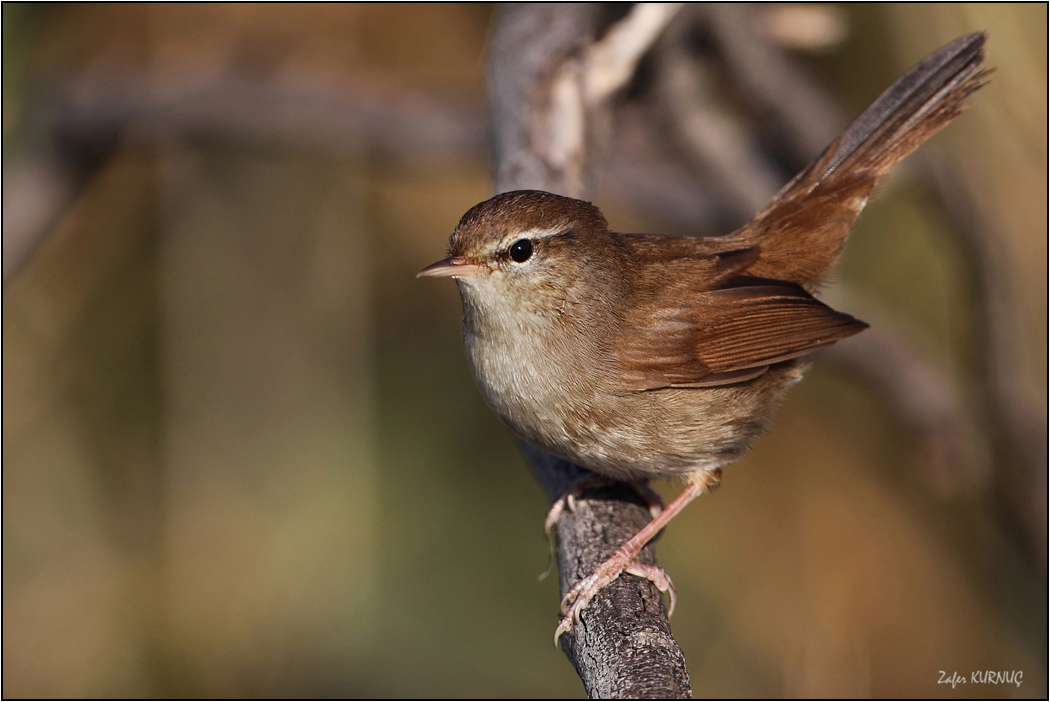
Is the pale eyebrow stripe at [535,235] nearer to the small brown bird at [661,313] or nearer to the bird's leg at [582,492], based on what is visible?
the small brown bird at [661,313]

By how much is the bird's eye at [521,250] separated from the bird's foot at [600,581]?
0.94 metres

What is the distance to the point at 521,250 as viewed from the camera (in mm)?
2703

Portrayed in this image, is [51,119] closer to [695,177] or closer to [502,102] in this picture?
[502,102]

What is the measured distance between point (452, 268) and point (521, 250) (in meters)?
0.23

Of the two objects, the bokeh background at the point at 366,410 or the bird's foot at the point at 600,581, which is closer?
the bird's foot at the point at 600,581

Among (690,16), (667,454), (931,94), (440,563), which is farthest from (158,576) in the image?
(931,94)

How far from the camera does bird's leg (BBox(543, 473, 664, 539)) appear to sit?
2.89 m

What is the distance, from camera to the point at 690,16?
4.00 m

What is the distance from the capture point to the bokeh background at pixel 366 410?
4320mm

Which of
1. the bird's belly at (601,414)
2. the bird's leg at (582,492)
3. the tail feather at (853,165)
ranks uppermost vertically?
the tail feather at (853,165)

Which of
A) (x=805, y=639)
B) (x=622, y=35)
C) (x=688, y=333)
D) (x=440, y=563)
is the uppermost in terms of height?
(x=622, y=35)

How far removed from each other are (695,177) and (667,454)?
239cm

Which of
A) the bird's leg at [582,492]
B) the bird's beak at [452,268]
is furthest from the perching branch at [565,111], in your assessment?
the bird's beak at [452,268]

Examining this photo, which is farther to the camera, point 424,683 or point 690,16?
point 424,683
